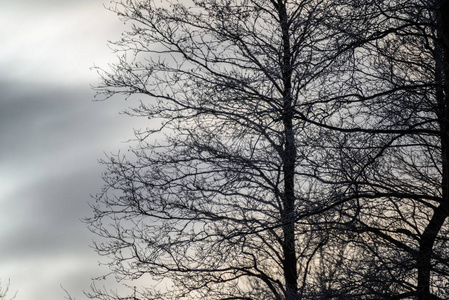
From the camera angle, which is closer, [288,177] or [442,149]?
[442,149]

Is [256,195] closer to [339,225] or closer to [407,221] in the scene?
[339,225]

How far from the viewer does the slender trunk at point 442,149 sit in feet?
22.2

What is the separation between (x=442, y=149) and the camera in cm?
774

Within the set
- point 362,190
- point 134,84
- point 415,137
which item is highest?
point 134,84

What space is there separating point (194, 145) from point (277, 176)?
5.22 feet

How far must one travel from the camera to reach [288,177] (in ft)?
28.8

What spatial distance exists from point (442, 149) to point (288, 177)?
2483 mm

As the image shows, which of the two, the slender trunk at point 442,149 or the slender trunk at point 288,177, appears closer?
the slender trunk at point 442,149

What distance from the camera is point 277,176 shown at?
905cm

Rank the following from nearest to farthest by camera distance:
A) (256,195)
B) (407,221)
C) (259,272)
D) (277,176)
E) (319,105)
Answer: (319,105) < (407,221) < (256,195) < (277,176) < (259,272)

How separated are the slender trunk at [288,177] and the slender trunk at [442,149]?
70.2 inches

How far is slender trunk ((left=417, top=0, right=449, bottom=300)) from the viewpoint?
6.77 m

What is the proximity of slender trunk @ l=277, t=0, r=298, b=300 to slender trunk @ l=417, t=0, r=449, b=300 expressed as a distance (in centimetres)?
178

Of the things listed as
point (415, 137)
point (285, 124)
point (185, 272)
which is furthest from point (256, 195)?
point (415, 137)
